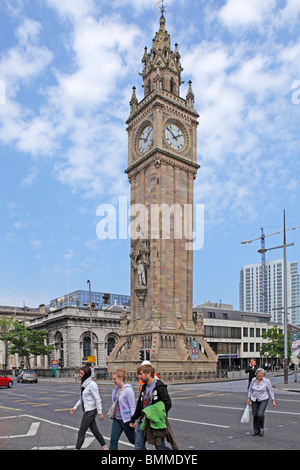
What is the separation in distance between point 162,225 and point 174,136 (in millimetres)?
11410

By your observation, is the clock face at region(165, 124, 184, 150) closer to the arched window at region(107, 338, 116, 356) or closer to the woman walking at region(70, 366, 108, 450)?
the arched window at region(107, 338, 116, 356)

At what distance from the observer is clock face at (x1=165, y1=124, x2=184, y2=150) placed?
51272 millimetres

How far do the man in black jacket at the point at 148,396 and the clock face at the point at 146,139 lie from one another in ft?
145

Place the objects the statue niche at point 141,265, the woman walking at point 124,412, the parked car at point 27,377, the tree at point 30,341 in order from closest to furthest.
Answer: the woman walking at point 124,412 → the statue niche at point 141,265 → the parked car at point 27,377 → the tree at point 30,341

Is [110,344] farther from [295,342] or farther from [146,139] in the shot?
[295,342]

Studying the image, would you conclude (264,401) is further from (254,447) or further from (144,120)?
(144,120)

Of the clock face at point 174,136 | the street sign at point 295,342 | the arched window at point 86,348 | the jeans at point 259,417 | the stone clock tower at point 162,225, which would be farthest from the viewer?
the arched window at point 86,348

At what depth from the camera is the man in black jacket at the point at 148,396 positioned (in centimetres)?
811

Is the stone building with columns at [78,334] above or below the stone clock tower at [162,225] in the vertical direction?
below

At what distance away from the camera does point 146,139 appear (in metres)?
52.4

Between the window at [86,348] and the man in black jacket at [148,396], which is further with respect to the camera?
the window at [86,348]

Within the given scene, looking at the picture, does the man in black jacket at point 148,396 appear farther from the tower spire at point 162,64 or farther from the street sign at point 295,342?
the tower spire at point 162,64

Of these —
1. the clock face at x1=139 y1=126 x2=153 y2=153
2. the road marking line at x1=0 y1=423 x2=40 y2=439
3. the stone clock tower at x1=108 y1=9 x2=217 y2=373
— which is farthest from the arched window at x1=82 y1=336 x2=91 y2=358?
the road marking line at x1=0 y1=423 x2=40 y2=439

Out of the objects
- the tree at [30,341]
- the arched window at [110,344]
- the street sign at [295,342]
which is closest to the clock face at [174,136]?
the street sign at [295,342]
